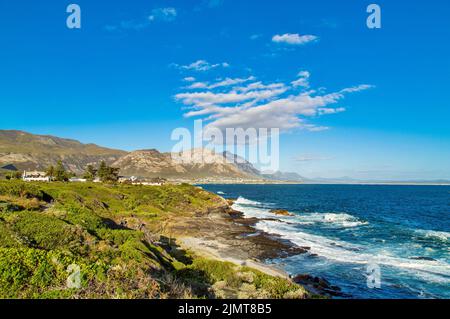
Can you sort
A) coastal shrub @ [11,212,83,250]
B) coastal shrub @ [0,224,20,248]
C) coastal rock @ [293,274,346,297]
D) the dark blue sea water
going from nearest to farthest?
coastal shrub @ [0,224,20,248] < coastal shrub @ [11,212,83,250] < coastal rock @ [293,274,346,297] < the dark blue sea water

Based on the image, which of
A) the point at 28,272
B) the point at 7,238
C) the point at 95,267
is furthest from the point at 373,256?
the point at 7,238

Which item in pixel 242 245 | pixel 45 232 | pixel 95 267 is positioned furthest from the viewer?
pixel 242 245

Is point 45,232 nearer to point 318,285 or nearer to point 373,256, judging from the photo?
point 318,285

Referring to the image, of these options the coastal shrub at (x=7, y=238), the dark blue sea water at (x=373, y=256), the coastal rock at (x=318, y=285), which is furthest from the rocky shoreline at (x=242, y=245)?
the coastal shrub at (x=7, y=238)

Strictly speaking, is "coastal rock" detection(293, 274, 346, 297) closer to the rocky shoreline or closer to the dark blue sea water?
the rocky shoreline

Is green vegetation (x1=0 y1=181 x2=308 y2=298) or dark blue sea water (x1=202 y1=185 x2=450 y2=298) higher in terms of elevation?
green vegetation (x1=0 y1=181 x2=308 y2=298)

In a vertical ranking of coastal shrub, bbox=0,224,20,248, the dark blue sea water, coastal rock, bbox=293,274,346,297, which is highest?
coastal shrub, bbox=0,224,20,248

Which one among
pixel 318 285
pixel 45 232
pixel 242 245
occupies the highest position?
pixel 45 232

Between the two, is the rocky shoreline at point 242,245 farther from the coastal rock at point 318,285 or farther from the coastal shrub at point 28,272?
the coastal shrub at point 28,272

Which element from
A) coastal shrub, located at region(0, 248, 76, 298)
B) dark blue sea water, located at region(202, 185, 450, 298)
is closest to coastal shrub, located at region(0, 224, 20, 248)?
coastal shrub, located at region(0, 248, 76, 298)

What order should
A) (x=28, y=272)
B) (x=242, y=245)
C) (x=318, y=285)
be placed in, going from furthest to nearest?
(x=242, y=245) → (x=318, y=285) → (x=28, y=272)

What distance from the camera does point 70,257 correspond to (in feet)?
44.7

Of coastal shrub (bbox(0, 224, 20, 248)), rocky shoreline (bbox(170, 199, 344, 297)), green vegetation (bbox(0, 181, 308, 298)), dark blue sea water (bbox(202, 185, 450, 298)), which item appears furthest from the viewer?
rocky shoreline (bbox(170, 199, 344, 297))
